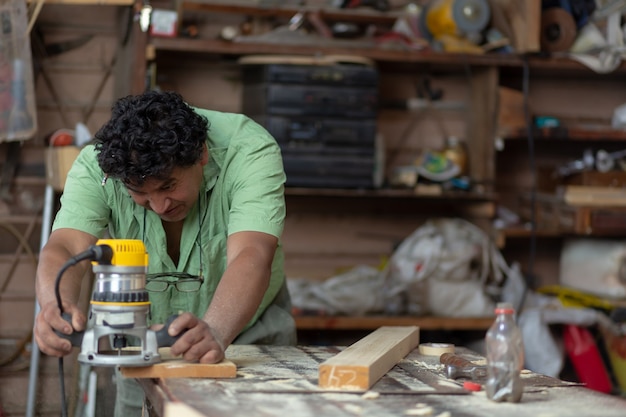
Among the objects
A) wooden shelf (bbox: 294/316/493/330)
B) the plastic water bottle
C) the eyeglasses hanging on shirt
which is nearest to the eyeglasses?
the eyeglasses hanging on shirt

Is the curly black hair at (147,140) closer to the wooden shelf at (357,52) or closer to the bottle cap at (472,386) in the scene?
the bottle cap at (472,386)

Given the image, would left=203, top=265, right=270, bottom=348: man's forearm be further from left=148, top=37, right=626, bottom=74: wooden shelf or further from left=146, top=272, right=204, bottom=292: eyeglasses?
left=148, top=37, right=626, bottom=74: wooden shelf

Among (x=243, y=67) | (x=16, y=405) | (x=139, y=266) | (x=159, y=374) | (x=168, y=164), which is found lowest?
(x=16, y=405)

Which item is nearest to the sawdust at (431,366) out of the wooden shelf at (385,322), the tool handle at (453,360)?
the tool handle at (453,360)

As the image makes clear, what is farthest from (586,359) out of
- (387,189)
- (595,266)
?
(387,189)

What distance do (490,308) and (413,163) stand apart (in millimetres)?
881

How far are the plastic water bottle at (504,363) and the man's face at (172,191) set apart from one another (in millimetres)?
883

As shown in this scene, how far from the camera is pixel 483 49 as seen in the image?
189 inches

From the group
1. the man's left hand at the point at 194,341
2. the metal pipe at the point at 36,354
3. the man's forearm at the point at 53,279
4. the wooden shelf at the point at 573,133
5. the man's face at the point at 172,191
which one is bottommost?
the metal pipe at the point at 36,354

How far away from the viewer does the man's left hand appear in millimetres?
2072

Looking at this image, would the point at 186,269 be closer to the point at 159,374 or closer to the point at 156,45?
the point at 159,374

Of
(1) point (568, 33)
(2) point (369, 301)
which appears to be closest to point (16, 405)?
(2) point (369, 301)

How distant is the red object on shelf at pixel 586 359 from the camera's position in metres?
4.64

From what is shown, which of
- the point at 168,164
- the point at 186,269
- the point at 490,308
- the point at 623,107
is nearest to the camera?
the point at 168,164
